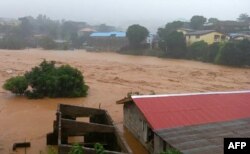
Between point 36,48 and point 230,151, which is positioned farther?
point 36,48

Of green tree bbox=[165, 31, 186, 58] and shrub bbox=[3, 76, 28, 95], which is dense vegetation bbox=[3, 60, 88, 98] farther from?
green tree bbox=[165, 31, 186, 58]

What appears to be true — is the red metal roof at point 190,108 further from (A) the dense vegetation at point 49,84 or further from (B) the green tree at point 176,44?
(B) the green tree at point 176,44

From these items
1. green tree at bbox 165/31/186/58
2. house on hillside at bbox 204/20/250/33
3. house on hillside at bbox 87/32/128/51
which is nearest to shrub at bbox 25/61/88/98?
green tree at bbox 165/31/186/58

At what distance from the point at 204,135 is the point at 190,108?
2458 millimetres

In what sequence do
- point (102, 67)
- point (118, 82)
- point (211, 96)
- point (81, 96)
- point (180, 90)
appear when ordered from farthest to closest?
point (102, 67) < point (118, 82) < point (180, 90) < point (81, 96) < point (211, 96)

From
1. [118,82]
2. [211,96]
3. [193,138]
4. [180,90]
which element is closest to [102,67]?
[118,82]

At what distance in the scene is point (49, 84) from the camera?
859 inches

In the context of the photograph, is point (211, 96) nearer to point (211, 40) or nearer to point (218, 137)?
point (218, 137)

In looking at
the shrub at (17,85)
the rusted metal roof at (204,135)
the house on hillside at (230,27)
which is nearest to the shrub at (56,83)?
the shrub at (17,85)

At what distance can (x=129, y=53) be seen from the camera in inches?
1994

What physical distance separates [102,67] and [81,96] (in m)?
13.9

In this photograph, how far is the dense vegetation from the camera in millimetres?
21922

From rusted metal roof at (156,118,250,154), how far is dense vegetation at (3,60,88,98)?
12.4m

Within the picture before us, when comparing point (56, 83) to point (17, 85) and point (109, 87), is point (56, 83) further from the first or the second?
point (109, 87)
